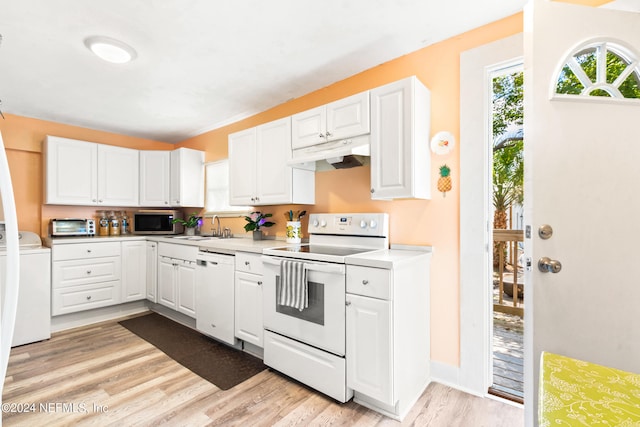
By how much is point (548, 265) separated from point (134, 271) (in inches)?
168

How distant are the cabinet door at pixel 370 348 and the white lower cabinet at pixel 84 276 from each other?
326cm

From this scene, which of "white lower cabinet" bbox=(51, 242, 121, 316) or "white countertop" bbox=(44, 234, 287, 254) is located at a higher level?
"white countertop" bbox=(44, 234, 287, 254)

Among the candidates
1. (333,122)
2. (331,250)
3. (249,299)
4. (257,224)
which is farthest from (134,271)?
(333,122)

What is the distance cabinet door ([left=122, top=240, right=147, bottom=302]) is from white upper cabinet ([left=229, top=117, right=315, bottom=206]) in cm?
162

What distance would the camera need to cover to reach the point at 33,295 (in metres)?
3.04

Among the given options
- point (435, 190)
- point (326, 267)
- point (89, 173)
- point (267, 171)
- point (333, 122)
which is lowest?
point (326, 267)

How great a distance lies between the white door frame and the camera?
2.02 metres

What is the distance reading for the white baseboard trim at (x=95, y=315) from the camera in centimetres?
337

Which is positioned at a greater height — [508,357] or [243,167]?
[243,167]

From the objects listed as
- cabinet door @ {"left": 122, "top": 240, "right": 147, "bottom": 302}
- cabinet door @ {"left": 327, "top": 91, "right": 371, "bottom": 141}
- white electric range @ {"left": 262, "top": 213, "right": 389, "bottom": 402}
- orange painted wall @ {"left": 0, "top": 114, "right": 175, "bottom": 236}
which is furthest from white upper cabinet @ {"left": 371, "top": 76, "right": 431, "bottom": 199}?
orange painted wall @ {"left": 0, "top": 114, "right": 175, "bottom": 236}

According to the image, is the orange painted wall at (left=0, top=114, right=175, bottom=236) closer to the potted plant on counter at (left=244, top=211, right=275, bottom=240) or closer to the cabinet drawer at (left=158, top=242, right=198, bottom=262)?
the cabinet drawer at (left=158, top=242, right=198, bottom=262)

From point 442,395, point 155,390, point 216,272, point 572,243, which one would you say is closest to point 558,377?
point 572,243

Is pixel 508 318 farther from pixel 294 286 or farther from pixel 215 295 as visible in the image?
pixel 215 295

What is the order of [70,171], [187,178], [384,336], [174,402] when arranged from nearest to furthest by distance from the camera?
[384,336], [174,402], [70,171], [187,178]
